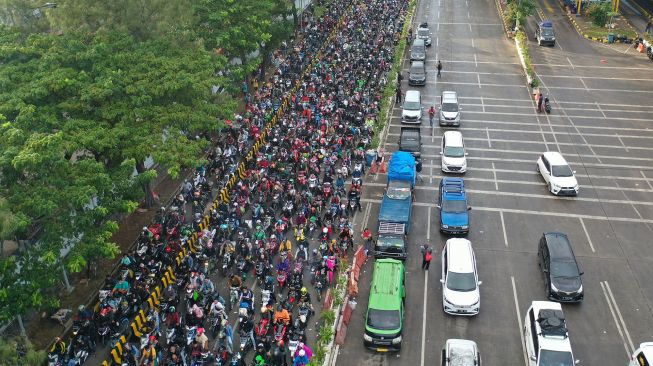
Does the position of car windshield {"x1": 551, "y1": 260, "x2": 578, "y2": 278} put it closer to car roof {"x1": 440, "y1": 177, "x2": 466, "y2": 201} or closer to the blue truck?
the blue truck

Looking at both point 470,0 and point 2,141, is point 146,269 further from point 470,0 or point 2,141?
point 470,0

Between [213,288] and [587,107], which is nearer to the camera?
[213,288]

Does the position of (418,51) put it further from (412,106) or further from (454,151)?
(454,151)

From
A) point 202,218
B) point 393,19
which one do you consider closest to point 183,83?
point 202,218

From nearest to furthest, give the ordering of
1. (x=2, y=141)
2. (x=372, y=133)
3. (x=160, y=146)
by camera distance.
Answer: (x=2, y=141), (x=160, y=146), (x=372, y=133)

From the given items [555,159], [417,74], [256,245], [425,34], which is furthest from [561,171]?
[425,34]

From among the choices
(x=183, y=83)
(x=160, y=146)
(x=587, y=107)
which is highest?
(x=183, y=83)

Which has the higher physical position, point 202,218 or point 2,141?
point 2,141

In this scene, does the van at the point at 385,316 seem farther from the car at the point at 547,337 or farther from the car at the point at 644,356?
the car at the point at 644,356
